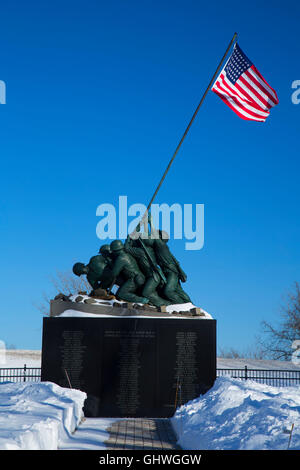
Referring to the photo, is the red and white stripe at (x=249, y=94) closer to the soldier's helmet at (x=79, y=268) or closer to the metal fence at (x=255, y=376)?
the soldier's helmet at (x=79, y=268)

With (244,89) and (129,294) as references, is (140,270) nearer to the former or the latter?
(129,294)

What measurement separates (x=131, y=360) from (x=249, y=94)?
7493mm

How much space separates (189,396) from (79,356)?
9.97 ft

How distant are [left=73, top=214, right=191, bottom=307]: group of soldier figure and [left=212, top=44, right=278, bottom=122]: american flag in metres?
4.27

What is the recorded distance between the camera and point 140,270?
615 inches

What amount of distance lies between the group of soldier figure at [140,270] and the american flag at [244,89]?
4.27 meters

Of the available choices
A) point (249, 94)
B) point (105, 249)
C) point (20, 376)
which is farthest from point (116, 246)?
point (20, 376)

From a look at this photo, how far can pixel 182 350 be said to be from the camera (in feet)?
45.3

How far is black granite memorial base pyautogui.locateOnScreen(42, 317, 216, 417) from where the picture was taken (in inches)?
530

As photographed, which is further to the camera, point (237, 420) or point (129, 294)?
point (129, 294)

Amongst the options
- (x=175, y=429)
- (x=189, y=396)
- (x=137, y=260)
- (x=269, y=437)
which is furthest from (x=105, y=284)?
(x=269, y=437)

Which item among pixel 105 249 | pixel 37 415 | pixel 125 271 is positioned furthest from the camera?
pixel 105 249

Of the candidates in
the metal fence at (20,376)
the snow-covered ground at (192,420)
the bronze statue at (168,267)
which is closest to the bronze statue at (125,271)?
the bronze statue at (168,267)

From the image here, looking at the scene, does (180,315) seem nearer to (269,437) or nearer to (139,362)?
(139,362)
